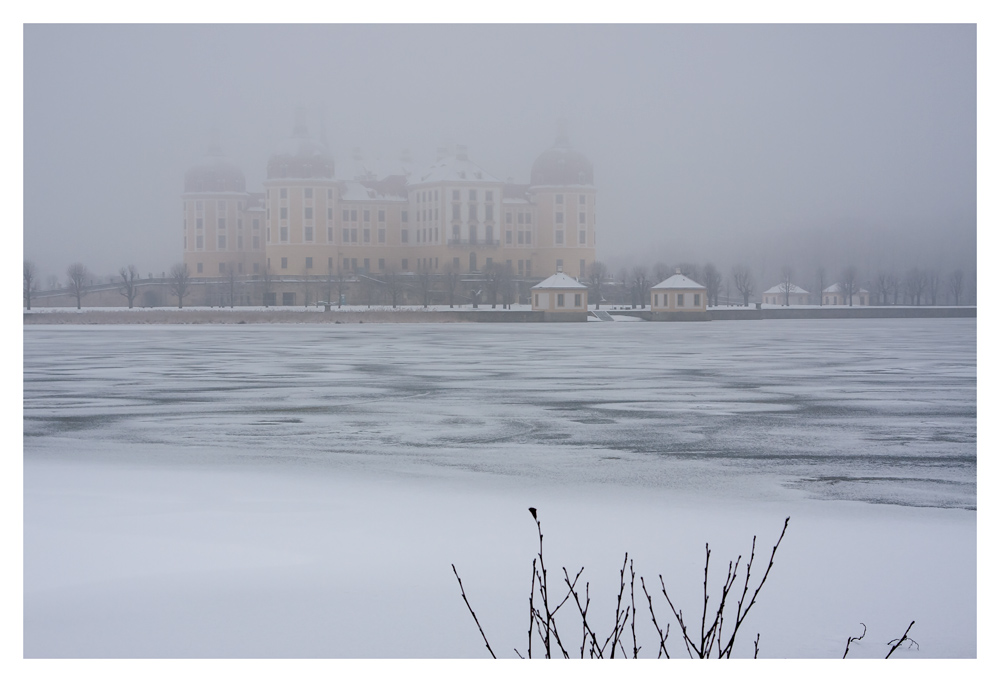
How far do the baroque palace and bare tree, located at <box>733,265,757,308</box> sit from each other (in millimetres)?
9621

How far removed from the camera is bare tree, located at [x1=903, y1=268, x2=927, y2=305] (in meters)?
41.5

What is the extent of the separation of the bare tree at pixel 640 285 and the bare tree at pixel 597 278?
1.75 meters

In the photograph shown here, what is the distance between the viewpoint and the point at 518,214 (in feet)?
201

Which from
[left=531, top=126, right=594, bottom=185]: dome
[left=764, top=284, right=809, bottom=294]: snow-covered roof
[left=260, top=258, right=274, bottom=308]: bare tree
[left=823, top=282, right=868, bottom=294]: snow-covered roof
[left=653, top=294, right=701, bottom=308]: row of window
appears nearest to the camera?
[left=823, top=282, right=868, bottom=294]: snow-covered roof

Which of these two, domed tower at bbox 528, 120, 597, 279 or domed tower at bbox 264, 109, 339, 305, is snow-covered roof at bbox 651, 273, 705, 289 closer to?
domed tower at bbox 528, 120, 597, 279

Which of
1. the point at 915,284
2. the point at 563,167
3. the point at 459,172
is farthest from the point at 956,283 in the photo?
the point at 459,172

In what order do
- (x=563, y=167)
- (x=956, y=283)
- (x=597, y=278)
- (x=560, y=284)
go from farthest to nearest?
(x=563, y=167), (x=597, y=278), (x=560, y=284), (x=956, y=283)

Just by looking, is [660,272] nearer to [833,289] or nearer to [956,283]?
[833,289]

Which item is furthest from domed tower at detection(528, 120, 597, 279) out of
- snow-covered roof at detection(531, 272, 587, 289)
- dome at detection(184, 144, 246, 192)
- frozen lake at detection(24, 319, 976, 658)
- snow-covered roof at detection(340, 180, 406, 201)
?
frozen lake at detection(24, 319, 976, 658)

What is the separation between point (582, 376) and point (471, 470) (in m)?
7.86

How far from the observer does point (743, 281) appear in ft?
168

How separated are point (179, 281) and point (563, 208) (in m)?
22.8
